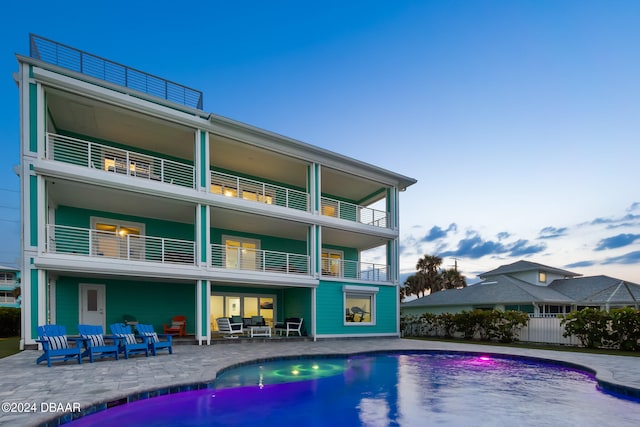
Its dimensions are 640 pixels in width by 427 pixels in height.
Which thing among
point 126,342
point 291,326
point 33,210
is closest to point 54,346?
point 126,342

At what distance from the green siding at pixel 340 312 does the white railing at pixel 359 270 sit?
61 cm

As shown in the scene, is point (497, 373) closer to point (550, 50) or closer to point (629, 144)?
point (550, 50)

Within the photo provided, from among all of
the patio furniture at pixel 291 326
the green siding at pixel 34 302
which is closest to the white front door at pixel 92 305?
the green siding at pixel 34 302

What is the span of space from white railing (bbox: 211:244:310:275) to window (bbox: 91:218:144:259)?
3135mm

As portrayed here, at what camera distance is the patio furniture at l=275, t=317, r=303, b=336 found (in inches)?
648

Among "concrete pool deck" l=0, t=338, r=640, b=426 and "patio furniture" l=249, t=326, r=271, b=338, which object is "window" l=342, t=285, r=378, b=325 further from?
"concrete pool deck" l=0, t=338, r=640, b=426

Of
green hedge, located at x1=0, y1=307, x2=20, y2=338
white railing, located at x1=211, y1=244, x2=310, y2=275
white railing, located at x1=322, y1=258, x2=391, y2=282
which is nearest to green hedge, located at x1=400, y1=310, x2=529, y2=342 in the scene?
white railing, located at x1=322, y1=258, x2=391, y2=282

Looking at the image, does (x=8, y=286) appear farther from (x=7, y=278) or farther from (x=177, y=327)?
(x=177, y=327)

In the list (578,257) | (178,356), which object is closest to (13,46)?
(178,356)

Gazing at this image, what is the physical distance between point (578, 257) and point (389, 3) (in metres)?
29.6

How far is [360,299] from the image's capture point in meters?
18.5

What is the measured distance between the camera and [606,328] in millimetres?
13875

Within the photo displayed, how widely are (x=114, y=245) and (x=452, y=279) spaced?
124ft

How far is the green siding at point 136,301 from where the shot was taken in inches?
540
